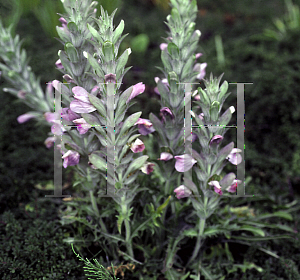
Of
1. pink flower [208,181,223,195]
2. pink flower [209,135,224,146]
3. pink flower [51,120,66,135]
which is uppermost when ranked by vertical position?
pink flower [51,120,66,135]

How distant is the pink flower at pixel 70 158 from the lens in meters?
1.39

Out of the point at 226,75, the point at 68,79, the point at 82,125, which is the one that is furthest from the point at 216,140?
the point at 226,75

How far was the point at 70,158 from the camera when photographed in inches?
55.2

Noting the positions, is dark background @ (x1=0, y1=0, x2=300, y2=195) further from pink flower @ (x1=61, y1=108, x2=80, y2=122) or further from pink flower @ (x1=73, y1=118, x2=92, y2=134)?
pink flower @ (x1=73, y1=118, x2=92, y2=134)

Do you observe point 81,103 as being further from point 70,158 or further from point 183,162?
point 183,162

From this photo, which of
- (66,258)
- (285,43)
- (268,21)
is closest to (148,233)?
(66,258)

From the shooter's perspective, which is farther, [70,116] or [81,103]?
[70,116]

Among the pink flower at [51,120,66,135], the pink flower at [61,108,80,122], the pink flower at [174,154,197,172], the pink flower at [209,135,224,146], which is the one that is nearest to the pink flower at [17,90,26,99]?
the pink flower at [51,120,66,135]

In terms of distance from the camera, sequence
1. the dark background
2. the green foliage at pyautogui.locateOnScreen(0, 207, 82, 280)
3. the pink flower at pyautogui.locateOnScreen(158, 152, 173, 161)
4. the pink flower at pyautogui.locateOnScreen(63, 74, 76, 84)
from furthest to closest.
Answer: the dark background
the green foliage at pyautogui.locateOnScreen(0, 207, 82, 280)
the pink flower at pyautogui.locateOnScreen(158, 152, 173, 161)
the pink flower at pyautogui.locateOnScreen(63, 74, 76, 84)

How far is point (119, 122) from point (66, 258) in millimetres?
964

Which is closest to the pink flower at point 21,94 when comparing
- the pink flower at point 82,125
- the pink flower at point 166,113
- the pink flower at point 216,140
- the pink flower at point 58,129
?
the pink flower at point 58,129

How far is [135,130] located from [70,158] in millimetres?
332

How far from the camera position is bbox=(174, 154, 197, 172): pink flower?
1.42m

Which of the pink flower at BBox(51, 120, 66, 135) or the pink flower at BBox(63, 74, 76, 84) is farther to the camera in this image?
the pink flower at BBox(51, 120, 66, 135)
